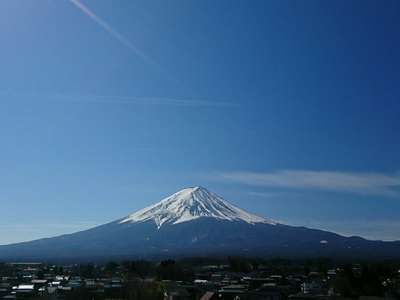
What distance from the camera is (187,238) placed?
12631 centimetres

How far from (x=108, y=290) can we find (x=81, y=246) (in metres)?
93.5

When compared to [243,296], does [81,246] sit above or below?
above

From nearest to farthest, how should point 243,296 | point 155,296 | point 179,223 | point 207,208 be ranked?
point 155,296
point 243,296
point 179,223
point 207,208

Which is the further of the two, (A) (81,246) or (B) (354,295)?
(A) (81,246)

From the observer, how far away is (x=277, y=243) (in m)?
123

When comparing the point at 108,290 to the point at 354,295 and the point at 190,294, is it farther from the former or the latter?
the point at 354,295

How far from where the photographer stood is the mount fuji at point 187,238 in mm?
112875

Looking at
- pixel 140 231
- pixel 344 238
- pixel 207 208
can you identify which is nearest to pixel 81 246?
pixel 140 231

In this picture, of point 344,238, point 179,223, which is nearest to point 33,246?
point 179,223

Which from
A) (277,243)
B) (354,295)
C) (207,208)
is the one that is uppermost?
(207,208)

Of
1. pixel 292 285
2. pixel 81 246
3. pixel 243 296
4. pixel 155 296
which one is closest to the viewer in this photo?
pixel 155 296

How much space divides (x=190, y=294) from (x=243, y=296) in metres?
2.63

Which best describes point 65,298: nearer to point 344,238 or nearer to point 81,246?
point 81,246

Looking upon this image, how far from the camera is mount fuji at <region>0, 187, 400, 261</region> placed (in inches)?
4444
